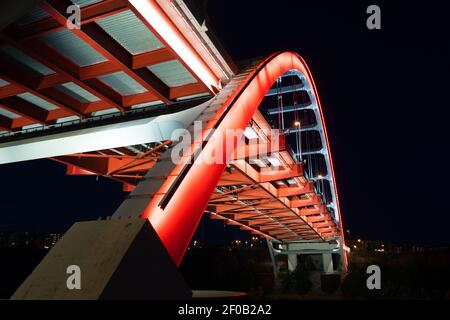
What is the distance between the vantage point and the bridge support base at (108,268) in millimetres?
4164

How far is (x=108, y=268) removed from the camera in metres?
4.22

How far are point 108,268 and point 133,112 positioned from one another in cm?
806

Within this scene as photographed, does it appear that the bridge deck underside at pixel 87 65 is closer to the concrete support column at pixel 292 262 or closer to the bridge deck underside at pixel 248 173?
the bridge deck underside at pixel 248 173

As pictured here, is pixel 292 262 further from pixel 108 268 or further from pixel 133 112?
pixel 108 268

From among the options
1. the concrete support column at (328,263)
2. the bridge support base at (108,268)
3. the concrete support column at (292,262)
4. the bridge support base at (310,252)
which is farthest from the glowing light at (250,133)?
the concrete support column at (292,262)

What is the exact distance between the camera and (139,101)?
11297mm

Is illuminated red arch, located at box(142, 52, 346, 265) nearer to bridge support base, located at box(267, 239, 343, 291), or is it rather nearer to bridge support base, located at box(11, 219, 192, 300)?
bridge support base, located at box(11, 219, 192, 300)

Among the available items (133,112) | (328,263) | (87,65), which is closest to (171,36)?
(87,65)

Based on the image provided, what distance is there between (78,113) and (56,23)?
4.93 m

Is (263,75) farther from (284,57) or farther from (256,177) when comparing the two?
(256,177)

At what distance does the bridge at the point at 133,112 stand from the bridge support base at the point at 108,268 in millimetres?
15

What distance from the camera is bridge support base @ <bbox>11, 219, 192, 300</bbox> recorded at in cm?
416

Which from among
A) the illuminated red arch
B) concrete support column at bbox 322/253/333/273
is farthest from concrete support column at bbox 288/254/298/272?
the illuminated red arch
